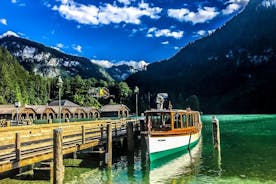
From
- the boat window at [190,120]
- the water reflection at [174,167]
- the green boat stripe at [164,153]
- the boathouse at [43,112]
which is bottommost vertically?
the water reflection at [174,167]

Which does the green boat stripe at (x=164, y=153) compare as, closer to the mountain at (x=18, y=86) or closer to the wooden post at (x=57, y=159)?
the wooden post at (x=57, y=159)

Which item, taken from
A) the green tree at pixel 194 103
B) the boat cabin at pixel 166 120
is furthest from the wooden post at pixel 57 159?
the green tree at pixel 194 103

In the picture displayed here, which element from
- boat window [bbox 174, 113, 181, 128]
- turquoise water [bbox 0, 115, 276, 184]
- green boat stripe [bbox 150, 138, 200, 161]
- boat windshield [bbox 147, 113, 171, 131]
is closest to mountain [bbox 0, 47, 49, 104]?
green boat stripe [bbox 150, 138, 200, 161]

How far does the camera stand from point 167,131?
2973cm

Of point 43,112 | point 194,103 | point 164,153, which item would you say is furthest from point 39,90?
point 164,153

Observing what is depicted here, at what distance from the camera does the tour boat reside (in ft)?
92.0

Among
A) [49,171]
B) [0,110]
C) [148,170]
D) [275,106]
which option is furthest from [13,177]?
[275,106]

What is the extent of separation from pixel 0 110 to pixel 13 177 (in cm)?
8768

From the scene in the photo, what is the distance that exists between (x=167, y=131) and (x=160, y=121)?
2.20 meters

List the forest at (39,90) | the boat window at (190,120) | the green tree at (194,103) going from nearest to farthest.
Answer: the boat window at (190,120), the forest at (39,90), the green tree at (194,103)

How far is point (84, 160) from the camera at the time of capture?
26.0 m

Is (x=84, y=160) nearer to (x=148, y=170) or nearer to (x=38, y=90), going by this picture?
(x=148, y=170)

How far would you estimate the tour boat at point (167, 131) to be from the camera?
28047 millimetres

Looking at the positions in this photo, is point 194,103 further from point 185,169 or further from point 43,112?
point 185,169
